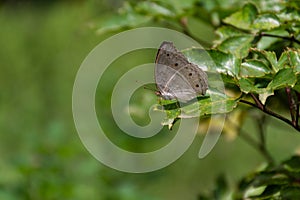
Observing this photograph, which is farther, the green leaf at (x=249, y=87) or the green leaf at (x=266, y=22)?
the green leaf at (x=266, y=22)

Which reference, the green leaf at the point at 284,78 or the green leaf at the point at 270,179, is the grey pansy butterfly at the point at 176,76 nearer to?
the green leaf at the point at 284,78

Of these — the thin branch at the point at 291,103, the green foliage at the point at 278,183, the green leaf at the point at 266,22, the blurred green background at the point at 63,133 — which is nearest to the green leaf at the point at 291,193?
the green foliage at the point at 278,183

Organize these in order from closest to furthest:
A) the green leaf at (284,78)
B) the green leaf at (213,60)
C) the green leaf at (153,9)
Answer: the green leaf at (284,78) → the green leaf at (213,60) → the green leaf at (153,9)

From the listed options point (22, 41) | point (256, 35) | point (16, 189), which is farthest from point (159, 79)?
point (22, 41)

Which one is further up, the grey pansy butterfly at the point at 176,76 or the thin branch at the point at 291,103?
the grey pansy butterfly at the point at 176,76

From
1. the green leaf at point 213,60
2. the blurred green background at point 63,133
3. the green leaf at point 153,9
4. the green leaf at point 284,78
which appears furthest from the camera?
the blurred green background at point 63,133

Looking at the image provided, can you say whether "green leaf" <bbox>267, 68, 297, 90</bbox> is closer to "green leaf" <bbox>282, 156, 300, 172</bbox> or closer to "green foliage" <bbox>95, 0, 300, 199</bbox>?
"green foliage" <bbox>95, 0, 300, 199</bbox>
